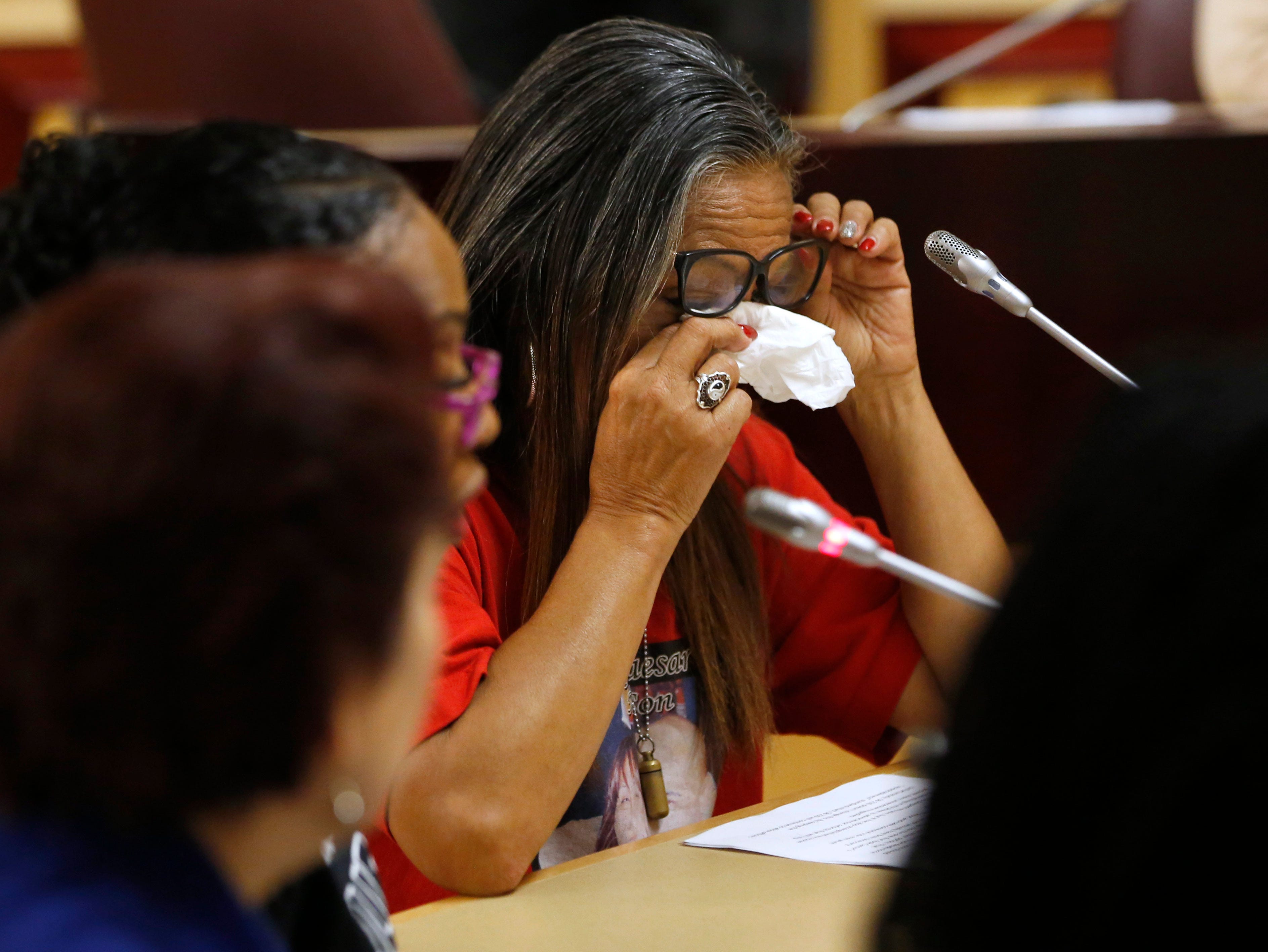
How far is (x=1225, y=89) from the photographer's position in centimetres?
208

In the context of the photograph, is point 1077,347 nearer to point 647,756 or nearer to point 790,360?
point 790,360

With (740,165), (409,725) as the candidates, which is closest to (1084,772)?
(409,725)

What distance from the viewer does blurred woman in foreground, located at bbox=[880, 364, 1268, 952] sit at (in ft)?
1.25

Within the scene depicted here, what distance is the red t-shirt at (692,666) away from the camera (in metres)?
1.06

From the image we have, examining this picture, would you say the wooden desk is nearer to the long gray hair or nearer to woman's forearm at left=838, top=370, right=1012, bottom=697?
the long gray hair

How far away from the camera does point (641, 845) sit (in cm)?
96

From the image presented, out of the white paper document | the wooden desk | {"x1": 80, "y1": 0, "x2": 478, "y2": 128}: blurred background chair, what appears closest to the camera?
the wooden desk

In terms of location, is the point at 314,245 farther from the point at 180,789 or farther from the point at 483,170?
the point at 483,170

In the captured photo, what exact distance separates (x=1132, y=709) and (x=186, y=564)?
0.29m

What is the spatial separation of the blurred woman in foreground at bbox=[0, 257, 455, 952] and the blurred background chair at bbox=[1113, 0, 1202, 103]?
2.10 meters

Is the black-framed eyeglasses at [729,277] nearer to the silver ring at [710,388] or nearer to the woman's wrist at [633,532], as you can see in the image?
the silver ring at [710,388]

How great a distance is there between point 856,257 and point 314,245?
2.74ft

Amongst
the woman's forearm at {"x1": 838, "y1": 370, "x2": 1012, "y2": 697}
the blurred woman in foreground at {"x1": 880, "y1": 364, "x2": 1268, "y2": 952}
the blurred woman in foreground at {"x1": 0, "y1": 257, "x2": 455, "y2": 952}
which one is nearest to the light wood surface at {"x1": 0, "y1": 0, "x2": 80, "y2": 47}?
the woman's forearm at {"x1": 838, "y1": 370, "x2": 1012, "y2": 697}

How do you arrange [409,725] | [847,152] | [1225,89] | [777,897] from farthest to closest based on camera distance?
[1225,89]
[847,152]
[777,897]
[409,725]
